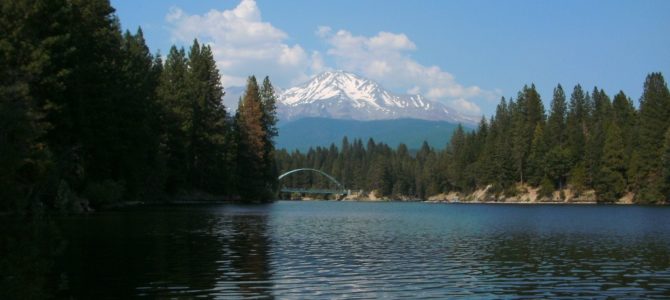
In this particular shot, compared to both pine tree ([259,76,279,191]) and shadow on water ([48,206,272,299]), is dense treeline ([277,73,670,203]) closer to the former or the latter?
pine tree ([259,76,279,191])

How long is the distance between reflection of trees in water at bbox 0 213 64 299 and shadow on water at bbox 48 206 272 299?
27.7 inches

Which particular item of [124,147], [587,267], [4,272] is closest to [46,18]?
[124,147]

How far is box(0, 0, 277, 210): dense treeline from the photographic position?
33.8 meters

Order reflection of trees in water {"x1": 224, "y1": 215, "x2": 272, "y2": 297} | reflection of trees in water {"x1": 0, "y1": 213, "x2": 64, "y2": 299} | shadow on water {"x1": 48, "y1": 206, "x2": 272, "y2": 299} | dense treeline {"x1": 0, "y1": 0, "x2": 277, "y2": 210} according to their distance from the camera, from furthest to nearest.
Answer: dense treeline {"x1": 0, "y1": 0, "x2": 277, "y2": 210}, reflection of trees in water {"x1": 224, "y1": 215, "x2": 272, "y2": 297}, shadow on water {"x1": 48, "y1": 206, "x2": 272, "y2": 299}, reflection of trees in water {"x1": 0, "y1": 213, "x2": 64, "y2": 299}

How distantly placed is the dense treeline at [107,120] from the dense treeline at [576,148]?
65.6 m

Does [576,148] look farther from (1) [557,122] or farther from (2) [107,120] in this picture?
(2) [107,120]

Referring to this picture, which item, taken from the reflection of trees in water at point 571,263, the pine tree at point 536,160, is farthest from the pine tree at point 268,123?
the reflection of trees in water at point 571,263

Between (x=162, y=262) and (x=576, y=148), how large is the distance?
139 meters

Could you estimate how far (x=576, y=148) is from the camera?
150 meters

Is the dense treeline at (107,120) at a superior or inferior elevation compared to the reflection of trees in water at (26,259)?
superior

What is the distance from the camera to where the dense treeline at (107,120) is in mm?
33844

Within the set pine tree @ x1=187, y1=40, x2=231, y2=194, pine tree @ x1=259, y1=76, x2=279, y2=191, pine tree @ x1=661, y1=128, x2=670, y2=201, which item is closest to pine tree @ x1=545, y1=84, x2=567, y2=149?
pine tree @ x1=661, y1=128, x2=670, y2=201

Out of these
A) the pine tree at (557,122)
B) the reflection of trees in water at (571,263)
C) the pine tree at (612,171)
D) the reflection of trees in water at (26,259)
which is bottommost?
the reflection of trees in water at (571,263)

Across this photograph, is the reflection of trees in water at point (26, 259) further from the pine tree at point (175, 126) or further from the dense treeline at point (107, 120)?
the pine tree at point (175, 126)
